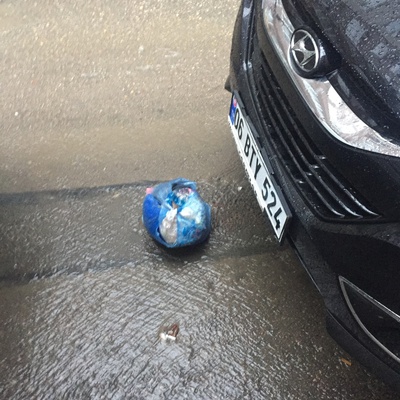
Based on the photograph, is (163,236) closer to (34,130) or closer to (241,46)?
(241,46)

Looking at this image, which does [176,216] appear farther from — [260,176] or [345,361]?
[345,361]

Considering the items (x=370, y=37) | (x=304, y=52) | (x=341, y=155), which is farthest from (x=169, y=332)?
(x=370, y=37)

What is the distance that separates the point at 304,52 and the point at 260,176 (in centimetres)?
52

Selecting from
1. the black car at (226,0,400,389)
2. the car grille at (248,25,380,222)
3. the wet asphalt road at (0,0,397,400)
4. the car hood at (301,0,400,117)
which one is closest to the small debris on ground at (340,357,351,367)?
the wet asphalt road at (0,0,397,400)

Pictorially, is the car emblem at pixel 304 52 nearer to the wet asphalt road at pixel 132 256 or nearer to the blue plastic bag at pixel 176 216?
the blue plastic bag at pixel 176 216

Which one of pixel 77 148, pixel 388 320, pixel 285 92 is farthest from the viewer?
pixel 77 148

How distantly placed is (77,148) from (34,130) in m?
0.34

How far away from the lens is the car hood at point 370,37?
1.33m

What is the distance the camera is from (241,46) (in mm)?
2070

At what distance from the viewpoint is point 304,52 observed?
156cm

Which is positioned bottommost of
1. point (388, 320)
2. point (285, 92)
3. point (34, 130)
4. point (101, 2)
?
point (388, 320)

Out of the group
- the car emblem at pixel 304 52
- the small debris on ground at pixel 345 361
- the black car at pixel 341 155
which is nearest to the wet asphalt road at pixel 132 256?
the small debris on ground at pixel 345 361

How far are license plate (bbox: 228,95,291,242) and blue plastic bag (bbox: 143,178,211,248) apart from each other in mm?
368

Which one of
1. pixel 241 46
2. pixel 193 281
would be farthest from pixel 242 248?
pixel 241 46
